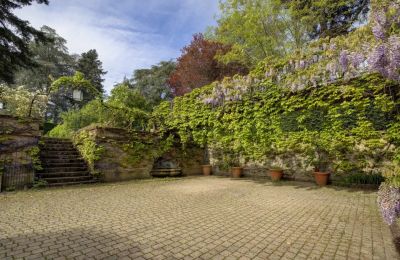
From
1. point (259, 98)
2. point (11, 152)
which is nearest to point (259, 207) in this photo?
point (259, 98)

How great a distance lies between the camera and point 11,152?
20.8 ft

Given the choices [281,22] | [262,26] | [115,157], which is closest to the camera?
[115,157]

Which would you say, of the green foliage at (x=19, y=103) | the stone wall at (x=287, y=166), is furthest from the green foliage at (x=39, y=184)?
the stone wall at (x=287, y=166)

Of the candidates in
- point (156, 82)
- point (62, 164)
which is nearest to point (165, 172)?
point (62, 164)

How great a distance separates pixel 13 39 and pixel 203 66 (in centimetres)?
1046

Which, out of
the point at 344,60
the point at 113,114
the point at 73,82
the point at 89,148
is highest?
the point at 73,82

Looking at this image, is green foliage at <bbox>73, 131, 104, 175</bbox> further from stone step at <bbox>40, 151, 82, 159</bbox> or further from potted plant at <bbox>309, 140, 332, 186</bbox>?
potted plant at <bbox>309, 140, 332, 186</bbox>

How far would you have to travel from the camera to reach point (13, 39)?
37.6 ft

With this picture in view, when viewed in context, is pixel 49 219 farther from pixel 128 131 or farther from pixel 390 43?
pixel 390 43

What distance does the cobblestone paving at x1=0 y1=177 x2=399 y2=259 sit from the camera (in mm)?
2643

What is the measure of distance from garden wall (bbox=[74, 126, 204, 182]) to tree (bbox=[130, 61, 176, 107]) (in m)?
14.6

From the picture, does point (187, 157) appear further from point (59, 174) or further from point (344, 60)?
point (344, 60)

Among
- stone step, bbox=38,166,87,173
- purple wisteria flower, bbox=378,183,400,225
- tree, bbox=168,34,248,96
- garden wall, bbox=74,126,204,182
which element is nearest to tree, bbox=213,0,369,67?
tree, bbox=168,34,248,96

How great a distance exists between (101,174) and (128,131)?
182 cm
